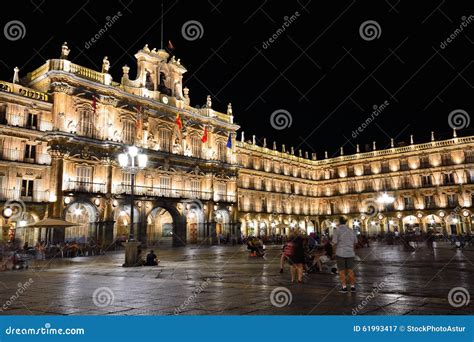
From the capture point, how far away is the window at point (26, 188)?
29.9 meters

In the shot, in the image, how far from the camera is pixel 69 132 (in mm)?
31406

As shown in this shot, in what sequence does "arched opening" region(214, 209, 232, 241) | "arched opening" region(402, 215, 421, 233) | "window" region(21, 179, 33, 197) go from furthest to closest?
"arched opening" region(402, 215, 421, 233), "arched opening" region(214, 209, 232, 241), "window" region(21, 179, 33, 197)

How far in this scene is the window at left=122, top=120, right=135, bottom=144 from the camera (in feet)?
118

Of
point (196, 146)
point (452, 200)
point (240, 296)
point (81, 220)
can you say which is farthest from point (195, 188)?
point (452, 200)

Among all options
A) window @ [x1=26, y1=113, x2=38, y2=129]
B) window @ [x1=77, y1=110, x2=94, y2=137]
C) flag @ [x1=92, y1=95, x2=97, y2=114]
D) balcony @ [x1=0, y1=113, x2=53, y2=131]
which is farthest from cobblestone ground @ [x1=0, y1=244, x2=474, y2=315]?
flag @ [x1=92, y1=95, x2=97, y2=114]

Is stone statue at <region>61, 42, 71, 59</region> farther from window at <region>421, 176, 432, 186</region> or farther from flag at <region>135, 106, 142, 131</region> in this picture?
window at <region>421, 176, 432, 186</region>

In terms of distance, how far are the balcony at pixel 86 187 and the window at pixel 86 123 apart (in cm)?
392

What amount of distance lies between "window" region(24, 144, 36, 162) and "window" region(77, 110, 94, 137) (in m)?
3.47

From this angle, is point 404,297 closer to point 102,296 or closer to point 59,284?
point 102,296

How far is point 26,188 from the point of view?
30062 mm

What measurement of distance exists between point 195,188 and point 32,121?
16.0 m

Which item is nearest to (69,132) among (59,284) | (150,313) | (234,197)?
(234,197)

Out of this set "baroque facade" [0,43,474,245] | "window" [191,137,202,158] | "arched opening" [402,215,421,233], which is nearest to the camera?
"baroque facade" [0,43,474,245]

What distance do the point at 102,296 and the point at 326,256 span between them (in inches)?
324
